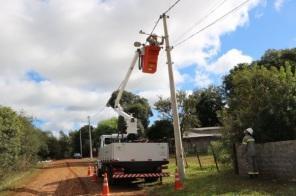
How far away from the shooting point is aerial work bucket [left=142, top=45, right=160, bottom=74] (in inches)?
844

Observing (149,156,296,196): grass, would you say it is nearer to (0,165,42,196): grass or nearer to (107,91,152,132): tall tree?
(0,165,42,196): grass

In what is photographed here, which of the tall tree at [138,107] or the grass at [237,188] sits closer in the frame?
the grass at [237,188]

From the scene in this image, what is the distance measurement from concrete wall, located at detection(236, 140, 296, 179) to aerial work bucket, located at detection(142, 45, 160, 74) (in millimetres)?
5776

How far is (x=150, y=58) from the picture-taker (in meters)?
21.6

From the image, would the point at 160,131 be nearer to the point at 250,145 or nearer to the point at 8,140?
the point at 8,140

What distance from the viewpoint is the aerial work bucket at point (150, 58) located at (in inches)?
844

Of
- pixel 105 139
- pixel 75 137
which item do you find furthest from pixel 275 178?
pixel 75 137

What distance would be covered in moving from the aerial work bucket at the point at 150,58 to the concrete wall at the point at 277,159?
578 centimetres

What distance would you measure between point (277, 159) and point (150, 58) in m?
7.82

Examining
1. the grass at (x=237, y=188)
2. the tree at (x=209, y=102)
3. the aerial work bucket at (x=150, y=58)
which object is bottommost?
the grass at (x=237, y=188)

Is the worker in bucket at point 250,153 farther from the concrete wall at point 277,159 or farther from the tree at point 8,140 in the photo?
the tree at point 8,140

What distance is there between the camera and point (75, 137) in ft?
441

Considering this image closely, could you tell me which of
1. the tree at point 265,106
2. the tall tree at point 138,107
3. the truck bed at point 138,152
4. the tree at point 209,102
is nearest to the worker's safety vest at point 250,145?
the tree at point 265,106

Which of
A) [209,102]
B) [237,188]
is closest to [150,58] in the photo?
[237,188]
